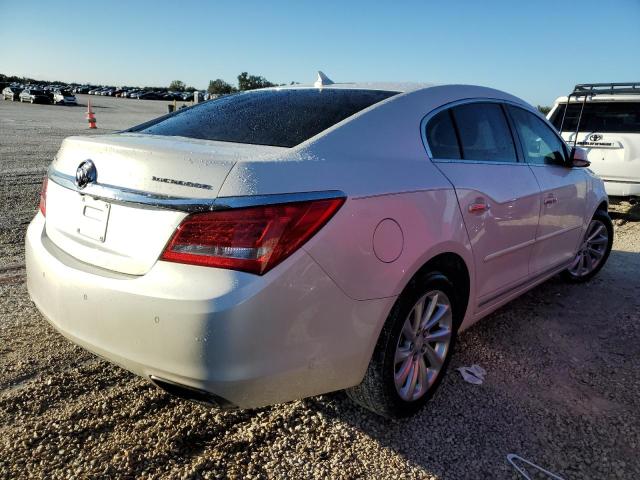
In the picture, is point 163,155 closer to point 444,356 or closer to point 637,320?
point 444,356

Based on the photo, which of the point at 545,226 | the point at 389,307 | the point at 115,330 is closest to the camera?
the point at 115,330

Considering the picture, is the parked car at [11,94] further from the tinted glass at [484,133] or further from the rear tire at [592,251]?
the tinted glass at [484,133]

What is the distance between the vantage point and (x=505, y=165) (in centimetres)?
325

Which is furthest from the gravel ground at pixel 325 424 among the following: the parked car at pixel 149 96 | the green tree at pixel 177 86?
the green tree at pixel 177 86

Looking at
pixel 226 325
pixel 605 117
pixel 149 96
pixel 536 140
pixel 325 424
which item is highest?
pixel 149 96

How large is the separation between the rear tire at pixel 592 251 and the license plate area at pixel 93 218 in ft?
13.1

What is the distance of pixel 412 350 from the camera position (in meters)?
2.61

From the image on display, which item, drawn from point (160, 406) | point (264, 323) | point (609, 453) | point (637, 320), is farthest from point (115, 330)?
point (637, 320)

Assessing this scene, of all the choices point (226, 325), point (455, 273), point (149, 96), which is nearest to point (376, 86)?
point (455, 273)

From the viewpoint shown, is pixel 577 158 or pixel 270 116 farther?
pixel 577 158

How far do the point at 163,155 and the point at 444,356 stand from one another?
5.81 ft

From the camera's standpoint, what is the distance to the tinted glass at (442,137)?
2.73 meters

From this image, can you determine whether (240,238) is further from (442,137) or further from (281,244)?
(442,137)

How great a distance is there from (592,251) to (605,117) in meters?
3.68
